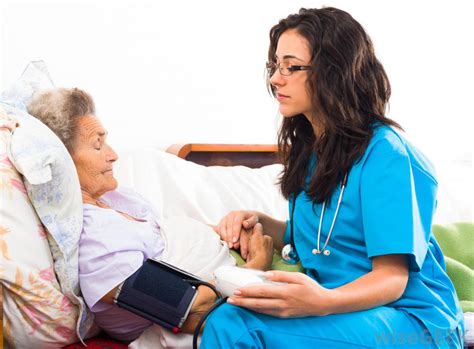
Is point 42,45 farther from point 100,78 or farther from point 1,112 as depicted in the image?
point 1,112

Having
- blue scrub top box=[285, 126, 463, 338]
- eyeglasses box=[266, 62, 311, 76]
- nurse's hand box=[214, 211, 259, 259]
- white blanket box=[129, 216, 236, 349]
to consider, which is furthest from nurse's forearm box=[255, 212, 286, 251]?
eyeglasses box=[266, 62, 311, 76]

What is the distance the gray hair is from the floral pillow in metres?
0.14

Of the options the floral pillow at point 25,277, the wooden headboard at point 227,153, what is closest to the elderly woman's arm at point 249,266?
the floral pillow at point 25,277

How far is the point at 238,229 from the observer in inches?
64.8

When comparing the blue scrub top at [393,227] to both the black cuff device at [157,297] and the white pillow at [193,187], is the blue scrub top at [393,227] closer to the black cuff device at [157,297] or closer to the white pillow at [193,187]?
the black cuff device at [157,297]

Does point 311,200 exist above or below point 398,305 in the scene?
above

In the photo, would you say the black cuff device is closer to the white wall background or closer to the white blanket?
the white blanket

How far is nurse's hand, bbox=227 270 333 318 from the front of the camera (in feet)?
3.65

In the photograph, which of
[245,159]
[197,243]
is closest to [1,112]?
[197,243]

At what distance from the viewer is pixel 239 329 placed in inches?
44.1

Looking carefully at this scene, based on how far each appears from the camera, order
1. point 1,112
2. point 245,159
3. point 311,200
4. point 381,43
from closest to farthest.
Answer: point 1,112
point 311,200
point 245,159
point 381,43

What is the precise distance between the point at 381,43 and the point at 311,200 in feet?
5.84

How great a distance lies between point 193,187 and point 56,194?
2.87 ft

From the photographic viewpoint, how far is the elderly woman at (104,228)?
1.29 m
